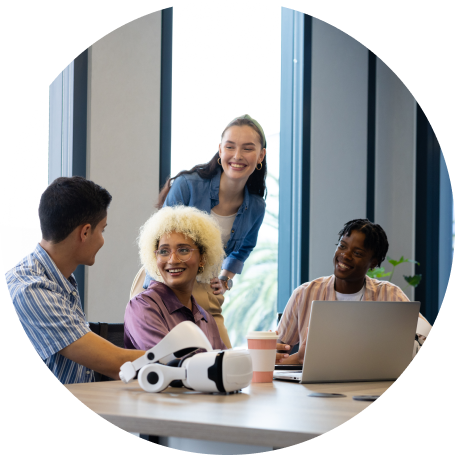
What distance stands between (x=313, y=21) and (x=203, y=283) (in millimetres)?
3439

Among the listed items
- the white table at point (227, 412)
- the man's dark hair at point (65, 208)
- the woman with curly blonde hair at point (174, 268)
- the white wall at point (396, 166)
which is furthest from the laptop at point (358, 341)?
the white wall at point (396, 166)

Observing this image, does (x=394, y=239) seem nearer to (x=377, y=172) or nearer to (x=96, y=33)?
(x=377, y=172)

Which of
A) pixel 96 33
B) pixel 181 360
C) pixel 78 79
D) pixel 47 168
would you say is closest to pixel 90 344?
pixel 181 360

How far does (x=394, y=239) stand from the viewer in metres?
5.39

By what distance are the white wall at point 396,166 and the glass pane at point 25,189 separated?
3.38 metres

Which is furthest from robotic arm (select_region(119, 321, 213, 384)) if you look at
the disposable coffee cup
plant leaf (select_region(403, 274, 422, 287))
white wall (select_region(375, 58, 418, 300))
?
white wall (select_region(375, 58, 418, 300))

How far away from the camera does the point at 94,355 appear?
1551 mm

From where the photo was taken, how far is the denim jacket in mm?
2875

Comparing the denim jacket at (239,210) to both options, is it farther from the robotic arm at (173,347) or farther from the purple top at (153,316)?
the robotic arm at (173,347)

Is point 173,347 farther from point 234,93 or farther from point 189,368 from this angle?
point 234,93

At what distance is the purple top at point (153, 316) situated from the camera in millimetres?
1747

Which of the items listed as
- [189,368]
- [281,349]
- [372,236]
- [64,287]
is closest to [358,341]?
[189,368]

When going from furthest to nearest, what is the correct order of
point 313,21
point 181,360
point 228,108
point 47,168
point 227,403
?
point 313,21, point 228,108, point 47,168, point 181,360, point 227,403

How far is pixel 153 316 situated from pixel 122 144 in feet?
5.93
